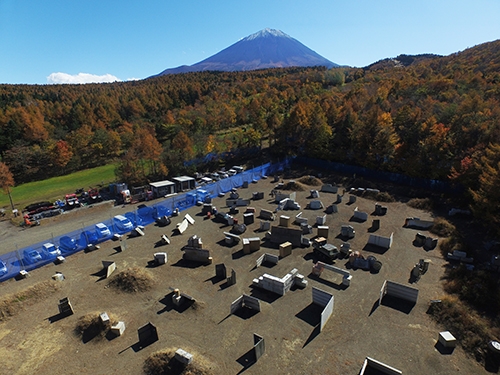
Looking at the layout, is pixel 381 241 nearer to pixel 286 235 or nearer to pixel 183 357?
pixel 286 235

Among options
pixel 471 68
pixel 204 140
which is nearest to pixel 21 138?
pixel 204 140

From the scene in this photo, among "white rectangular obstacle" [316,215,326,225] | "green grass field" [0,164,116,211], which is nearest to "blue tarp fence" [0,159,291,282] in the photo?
"white rectangular obstacle" [316,215,326,225]

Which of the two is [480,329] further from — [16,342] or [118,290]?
[16,342]

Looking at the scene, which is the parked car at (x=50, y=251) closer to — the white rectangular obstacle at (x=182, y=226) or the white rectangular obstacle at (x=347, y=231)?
the white rectangular obstacle at (x=182, y=226)

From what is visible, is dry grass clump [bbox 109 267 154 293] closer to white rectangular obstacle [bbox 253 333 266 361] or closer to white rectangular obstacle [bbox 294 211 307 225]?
white rectangular obstacle [bbox 253 333 266 361]

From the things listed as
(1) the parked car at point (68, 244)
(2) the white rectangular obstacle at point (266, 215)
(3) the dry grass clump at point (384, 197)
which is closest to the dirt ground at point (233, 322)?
(1) the parked car at point (68, 244)

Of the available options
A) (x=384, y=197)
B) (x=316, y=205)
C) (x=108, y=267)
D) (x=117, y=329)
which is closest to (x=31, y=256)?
(x=108, y=267)

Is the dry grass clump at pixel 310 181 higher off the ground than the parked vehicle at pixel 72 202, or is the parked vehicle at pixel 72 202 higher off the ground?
the parked vehicle at pixel 72 202
